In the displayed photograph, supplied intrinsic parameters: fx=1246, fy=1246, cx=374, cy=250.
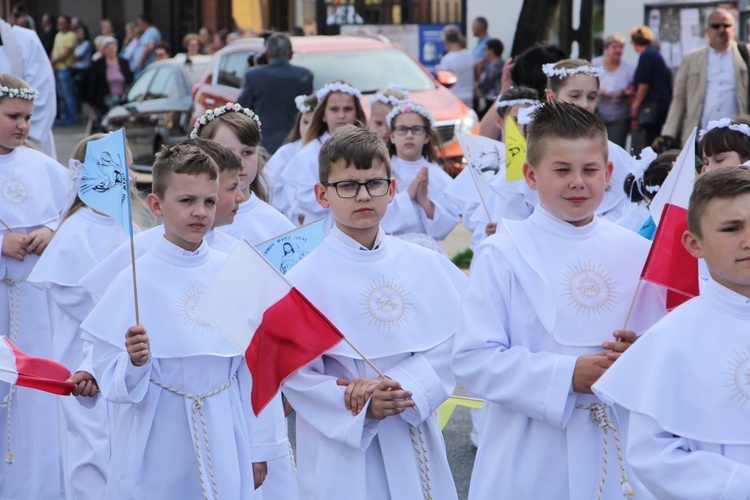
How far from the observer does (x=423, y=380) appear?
419 cm

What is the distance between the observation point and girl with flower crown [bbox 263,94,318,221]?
888cm

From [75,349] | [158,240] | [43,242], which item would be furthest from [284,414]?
[43,242]

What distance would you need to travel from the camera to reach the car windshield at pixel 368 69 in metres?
14.0

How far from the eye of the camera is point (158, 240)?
4.97 metres

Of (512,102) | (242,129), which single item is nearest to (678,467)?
(242,129)

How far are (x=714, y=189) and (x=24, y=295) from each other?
Result: 416cm

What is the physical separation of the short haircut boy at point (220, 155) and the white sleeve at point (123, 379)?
3.03 feet

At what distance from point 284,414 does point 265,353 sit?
89 centimetres

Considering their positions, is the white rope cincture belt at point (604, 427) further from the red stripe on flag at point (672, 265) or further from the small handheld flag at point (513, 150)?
the small handheld flag at point (513, 150)

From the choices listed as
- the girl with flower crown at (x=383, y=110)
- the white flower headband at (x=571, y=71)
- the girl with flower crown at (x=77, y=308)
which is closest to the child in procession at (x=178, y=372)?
the girl with flower crown at (x=77, y=308)

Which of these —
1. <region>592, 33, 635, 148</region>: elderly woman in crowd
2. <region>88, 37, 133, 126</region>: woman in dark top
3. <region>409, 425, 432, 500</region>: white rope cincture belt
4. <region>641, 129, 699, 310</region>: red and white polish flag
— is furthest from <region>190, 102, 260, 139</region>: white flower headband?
<region>88, 37, 133, 126</region>: woman in dark top

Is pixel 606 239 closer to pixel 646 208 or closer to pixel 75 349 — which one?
pixel 646 208

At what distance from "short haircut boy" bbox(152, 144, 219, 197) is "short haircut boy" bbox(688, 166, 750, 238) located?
194 cm

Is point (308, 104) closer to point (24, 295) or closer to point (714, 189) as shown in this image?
point (24, 295)
